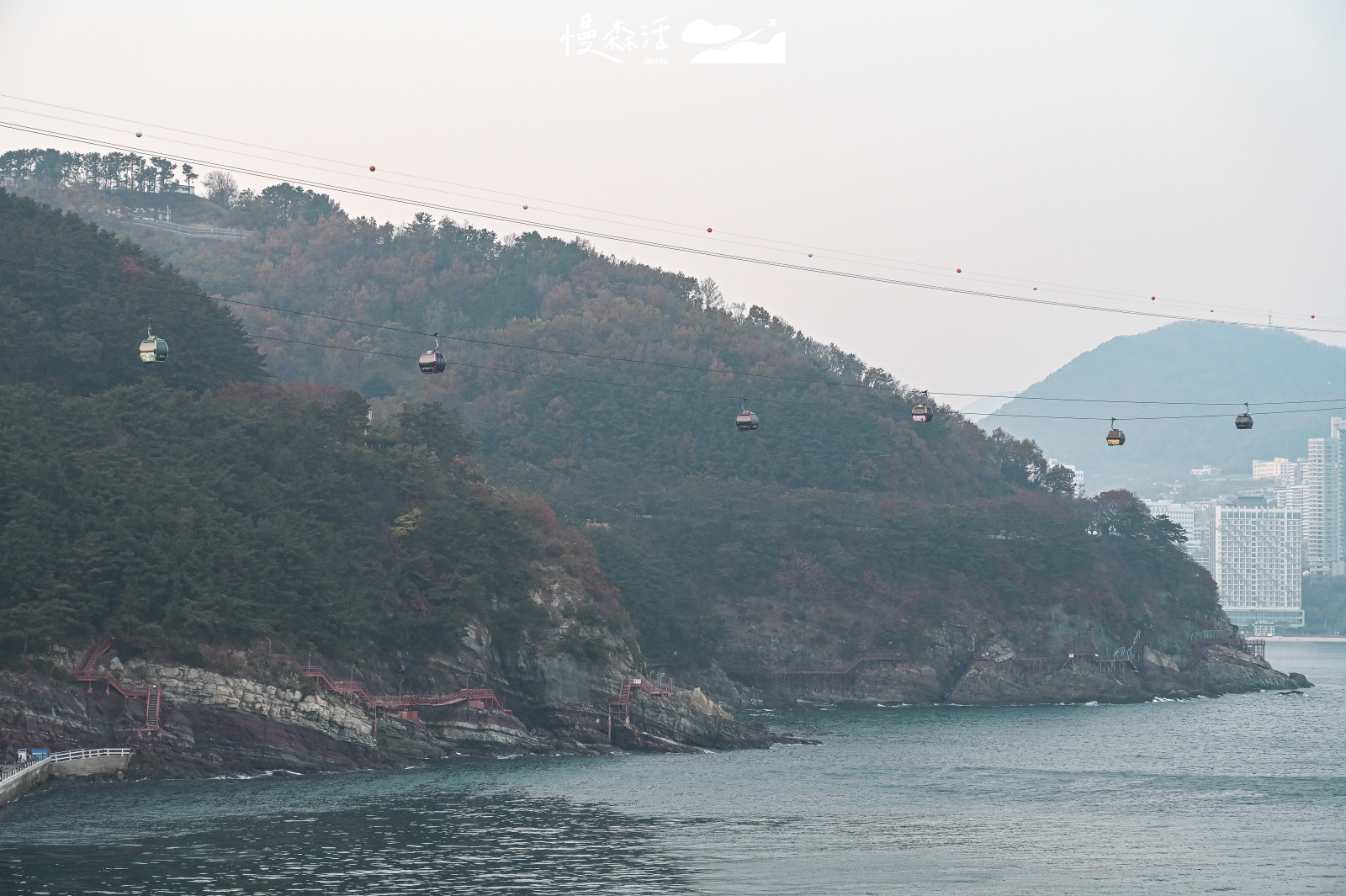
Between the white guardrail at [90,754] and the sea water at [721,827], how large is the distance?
167 centimetres

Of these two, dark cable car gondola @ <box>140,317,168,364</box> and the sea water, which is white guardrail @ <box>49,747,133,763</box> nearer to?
the sea water

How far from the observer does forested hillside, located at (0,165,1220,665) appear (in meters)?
138

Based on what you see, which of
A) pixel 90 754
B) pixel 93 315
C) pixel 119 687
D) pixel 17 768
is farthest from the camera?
pixel 93 315

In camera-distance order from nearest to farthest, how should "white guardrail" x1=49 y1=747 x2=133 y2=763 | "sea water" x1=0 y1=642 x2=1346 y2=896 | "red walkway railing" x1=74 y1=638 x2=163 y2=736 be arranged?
1. "sea water" x1=0 y1=642 x2=1346 y2=896
2. "white guardrail" x1=49 y1=747 x2=133 y2=763
3. "red walkway railing" x1=74 y1=638 x2=163 y2=736

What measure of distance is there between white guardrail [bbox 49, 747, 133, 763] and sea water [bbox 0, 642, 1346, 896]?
167 cm

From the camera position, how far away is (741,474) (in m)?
158

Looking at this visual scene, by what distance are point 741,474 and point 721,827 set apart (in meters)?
99.3

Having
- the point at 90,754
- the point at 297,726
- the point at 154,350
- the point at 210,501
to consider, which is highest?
the point at 154,350

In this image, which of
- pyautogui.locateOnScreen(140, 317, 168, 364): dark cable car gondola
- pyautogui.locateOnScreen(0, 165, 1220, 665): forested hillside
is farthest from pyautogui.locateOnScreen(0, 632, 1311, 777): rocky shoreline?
pyautogui.locateOnScreen(0, 165, 1220, 665): forested hillside

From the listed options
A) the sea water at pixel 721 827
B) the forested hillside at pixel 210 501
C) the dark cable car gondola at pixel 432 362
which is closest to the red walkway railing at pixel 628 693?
the forested hillside at pixel 210 501

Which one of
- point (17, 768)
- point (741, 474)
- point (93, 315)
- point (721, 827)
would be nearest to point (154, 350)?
point (17, 768)

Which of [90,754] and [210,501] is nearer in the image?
[90,754]

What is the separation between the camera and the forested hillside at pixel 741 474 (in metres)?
138

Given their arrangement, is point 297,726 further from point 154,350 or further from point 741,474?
point 741,474
